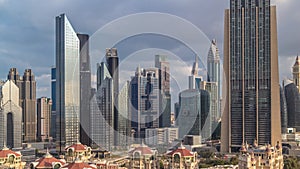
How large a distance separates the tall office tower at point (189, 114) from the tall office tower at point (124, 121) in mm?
1046

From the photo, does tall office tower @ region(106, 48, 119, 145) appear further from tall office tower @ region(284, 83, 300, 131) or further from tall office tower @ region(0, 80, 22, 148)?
tall office tower @ region(284, 83, 300, 131)

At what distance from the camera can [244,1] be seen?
11164 millimetres

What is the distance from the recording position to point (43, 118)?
14164 mm

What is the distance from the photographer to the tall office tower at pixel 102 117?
896 centimetres

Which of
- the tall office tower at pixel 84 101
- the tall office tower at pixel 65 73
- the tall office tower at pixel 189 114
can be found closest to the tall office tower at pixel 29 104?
the tall office tower at pixel 65 73

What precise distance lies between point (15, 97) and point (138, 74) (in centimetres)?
750

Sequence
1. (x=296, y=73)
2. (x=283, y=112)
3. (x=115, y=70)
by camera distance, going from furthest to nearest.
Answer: (x=296, y=73), (x=283, y=112), (x=115, y=70)

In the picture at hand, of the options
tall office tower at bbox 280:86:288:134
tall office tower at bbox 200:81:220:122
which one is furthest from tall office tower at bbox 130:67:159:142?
tall office tower at bbox 280:86:288:134

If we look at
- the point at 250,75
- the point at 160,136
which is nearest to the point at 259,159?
→ the point at 160,136

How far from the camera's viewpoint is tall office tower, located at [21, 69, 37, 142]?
1333cm

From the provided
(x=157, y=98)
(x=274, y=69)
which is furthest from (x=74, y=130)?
(x=274, y=69)

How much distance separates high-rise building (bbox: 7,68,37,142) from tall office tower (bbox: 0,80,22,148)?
35 centimetres

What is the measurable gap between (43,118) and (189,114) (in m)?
6.84

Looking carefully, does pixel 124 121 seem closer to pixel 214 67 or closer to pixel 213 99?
pixel 214 67
